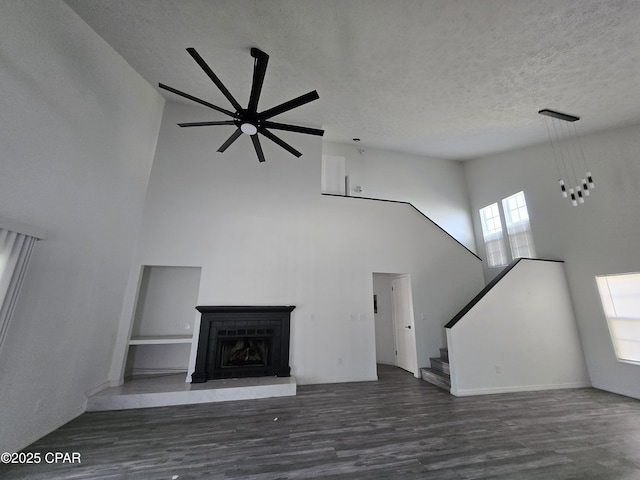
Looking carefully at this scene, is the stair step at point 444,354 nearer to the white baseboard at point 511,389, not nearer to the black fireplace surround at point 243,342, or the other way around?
the white baseboard at point 511,389

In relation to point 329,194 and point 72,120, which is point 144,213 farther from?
point 329,194

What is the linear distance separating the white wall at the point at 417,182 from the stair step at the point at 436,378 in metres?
4.15

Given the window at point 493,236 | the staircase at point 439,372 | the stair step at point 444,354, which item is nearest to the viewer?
the staircase at point 439,372

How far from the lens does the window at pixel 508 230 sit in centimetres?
594

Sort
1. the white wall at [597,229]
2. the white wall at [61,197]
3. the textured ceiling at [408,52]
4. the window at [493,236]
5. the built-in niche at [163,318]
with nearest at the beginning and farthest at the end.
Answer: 1. the white wall at [61,197]
2. the textured ceiling at [408,52]
3. the white wall at [597,229]
4. the built-in niche at [163,318]
5. the window at [493,236]

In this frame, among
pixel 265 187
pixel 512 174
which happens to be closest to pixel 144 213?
pixel 265 187

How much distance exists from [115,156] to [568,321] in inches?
347

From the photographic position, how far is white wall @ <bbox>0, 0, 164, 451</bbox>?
7.63 ft

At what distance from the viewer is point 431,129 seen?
17.8 feet

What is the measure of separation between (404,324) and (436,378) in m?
1.32

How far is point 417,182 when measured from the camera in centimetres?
728

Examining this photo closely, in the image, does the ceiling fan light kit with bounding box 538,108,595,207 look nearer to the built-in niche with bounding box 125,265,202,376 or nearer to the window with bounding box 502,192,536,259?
the window with bounding box 502,192,536,259

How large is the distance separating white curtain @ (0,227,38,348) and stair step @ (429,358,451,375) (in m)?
6.02

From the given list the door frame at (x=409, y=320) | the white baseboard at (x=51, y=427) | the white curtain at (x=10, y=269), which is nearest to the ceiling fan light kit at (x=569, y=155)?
the door frame at (x=409, y=320)
